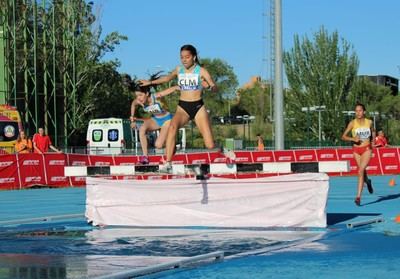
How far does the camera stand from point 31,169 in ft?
81.5

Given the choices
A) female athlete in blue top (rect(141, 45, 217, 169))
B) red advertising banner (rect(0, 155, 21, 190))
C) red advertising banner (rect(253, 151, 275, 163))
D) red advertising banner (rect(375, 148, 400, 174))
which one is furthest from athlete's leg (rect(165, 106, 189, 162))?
red advertising banner (rect(375, 148, 400, 174))

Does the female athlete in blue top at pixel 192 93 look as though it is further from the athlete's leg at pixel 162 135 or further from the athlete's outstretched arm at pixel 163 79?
the athlete's leg at pixel 162 135

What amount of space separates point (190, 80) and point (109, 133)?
31073 millimetres

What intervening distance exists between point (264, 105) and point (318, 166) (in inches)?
3176

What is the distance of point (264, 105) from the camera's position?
92688mm

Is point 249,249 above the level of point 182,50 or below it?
below

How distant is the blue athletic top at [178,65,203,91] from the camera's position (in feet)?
35.2

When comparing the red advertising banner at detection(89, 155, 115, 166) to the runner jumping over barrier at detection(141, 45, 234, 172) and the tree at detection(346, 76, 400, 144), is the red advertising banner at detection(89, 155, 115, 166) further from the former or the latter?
the tree at detection(346, 76, 400, 144)

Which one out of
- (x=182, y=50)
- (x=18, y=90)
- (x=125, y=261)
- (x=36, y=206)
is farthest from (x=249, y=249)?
(x=18, y=90)

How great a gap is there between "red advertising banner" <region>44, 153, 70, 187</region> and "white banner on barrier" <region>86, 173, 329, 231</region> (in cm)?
1360

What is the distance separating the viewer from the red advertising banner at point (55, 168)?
2512cm

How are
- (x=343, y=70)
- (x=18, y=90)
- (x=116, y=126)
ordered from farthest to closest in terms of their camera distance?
1. (x=343, y=70)
2. (x=18, y=90)
3. (x=116, y=126)

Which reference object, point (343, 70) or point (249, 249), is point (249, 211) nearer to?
point (249, 249)

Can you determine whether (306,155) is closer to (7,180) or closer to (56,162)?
(56,162)
